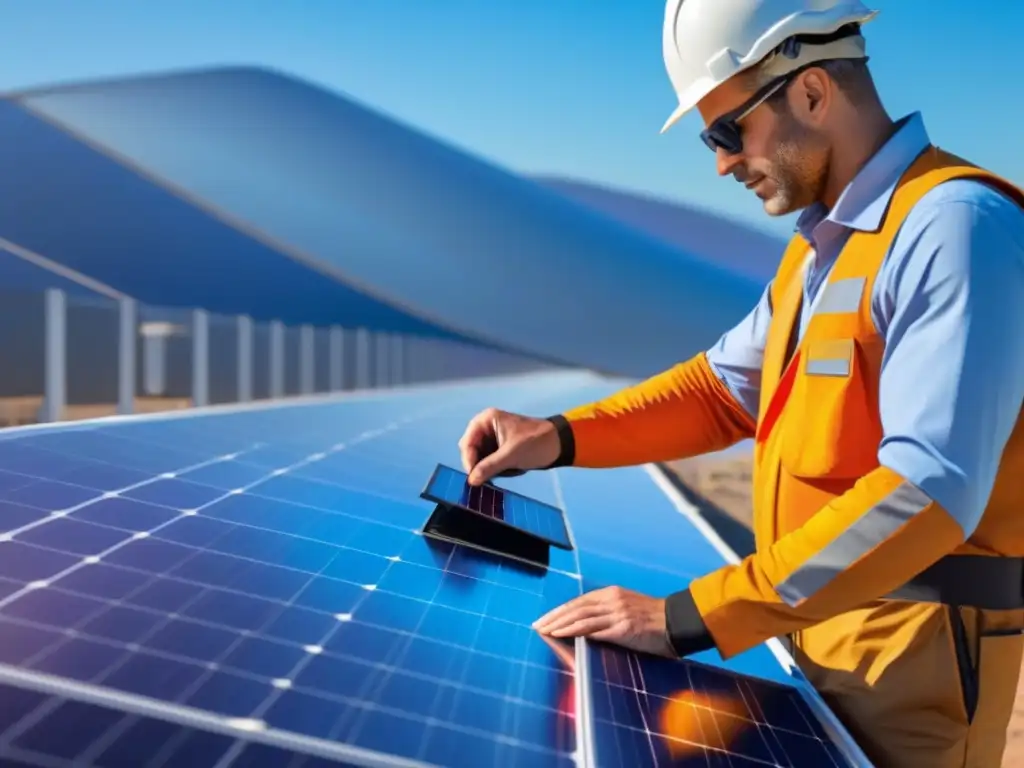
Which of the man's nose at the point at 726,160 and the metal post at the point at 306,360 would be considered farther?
the metal post at the point at 306,360

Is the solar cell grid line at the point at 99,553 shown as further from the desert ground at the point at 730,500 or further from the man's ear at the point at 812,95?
the desert ground at the point at 730,500

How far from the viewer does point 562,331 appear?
15.3 meters

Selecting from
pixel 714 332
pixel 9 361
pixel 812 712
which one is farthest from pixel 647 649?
pixel 714 332

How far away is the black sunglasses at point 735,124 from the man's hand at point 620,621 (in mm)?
922

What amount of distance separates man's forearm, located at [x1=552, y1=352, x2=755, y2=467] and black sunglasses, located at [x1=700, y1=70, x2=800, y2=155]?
78 centimetres

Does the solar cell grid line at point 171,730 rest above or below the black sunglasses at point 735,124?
below

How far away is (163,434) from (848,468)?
9.11 feet

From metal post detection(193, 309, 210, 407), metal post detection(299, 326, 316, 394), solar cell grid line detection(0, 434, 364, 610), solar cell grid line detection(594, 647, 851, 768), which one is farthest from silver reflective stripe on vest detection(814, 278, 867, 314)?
metal post detection(299, 326, 316, 394)

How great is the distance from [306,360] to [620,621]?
16.1 meters

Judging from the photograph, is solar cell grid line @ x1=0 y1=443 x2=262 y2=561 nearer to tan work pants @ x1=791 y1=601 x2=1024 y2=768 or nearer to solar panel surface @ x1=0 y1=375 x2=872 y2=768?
solar panel surface @ x1=0 y1=375 x2=872 y2=768

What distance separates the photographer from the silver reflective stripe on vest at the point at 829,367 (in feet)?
6.47

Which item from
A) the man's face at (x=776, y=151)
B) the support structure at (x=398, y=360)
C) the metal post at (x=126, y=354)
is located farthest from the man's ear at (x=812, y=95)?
the support structure at (x=398, y=360)

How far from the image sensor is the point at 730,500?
47.4ft

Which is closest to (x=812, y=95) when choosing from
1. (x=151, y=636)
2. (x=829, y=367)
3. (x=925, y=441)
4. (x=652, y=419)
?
(x=829, y=367)
